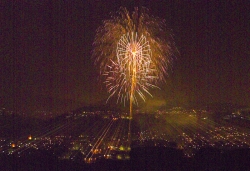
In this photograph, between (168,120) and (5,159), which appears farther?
(168,120)

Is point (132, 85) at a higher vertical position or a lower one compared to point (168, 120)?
higher

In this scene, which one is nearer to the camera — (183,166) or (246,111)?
(183,166)

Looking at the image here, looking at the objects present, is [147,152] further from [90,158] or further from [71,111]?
[71,111]

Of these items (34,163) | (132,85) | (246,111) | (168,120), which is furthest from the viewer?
(168,120)

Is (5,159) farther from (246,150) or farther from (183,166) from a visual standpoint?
(246,150)

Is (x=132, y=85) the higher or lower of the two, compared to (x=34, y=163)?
higher

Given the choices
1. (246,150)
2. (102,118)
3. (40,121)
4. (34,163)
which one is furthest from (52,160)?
(102,118)

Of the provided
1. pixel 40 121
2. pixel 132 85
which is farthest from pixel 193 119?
pixel 40 121

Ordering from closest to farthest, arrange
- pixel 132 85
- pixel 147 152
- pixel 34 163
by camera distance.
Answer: pixel 34 163
pixel 147 152
pixel 132 85

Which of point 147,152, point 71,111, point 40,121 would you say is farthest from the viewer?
point 71,111
